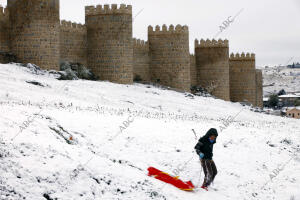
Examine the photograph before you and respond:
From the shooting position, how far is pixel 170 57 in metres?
33.2

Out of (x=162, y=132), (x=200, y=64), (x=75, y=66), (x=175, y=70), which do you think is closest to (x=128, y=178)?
(x=162, y=132)

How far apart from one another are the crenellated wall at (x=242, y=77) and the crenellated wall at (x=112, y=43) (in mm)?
13826

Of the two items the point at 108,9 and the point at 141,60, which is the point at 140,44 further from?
the point at 108,9

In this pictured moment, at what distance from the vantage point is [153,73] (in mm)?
33594

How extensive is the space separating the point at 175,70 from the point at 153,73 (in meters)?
1.63

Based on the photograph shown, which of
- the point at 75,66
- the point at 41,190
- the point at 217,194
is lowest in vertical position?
the point at 217,194

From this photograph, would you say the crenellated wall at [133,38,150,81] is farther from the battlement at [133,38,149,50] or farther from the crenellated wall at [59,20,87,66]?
the crenellated wall at [59,20,87,66]

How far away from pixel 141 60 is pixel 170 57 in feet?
6.79

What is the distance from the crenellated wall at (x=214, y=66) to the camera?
122ft

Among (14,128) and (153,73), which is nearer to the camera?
(14,128)

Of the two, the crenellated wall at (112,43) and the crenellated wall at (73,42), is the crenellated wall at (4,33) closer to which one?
the crenellated wall at (73,42)

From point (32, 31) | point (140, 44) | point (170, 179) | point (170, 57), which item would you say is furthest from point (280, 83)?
point (170, 179)

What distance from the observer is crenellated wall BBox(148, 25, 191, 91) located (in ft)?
109

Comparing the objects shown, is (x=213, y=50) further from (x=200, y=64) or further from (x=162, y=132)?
(x=162, y=132)
